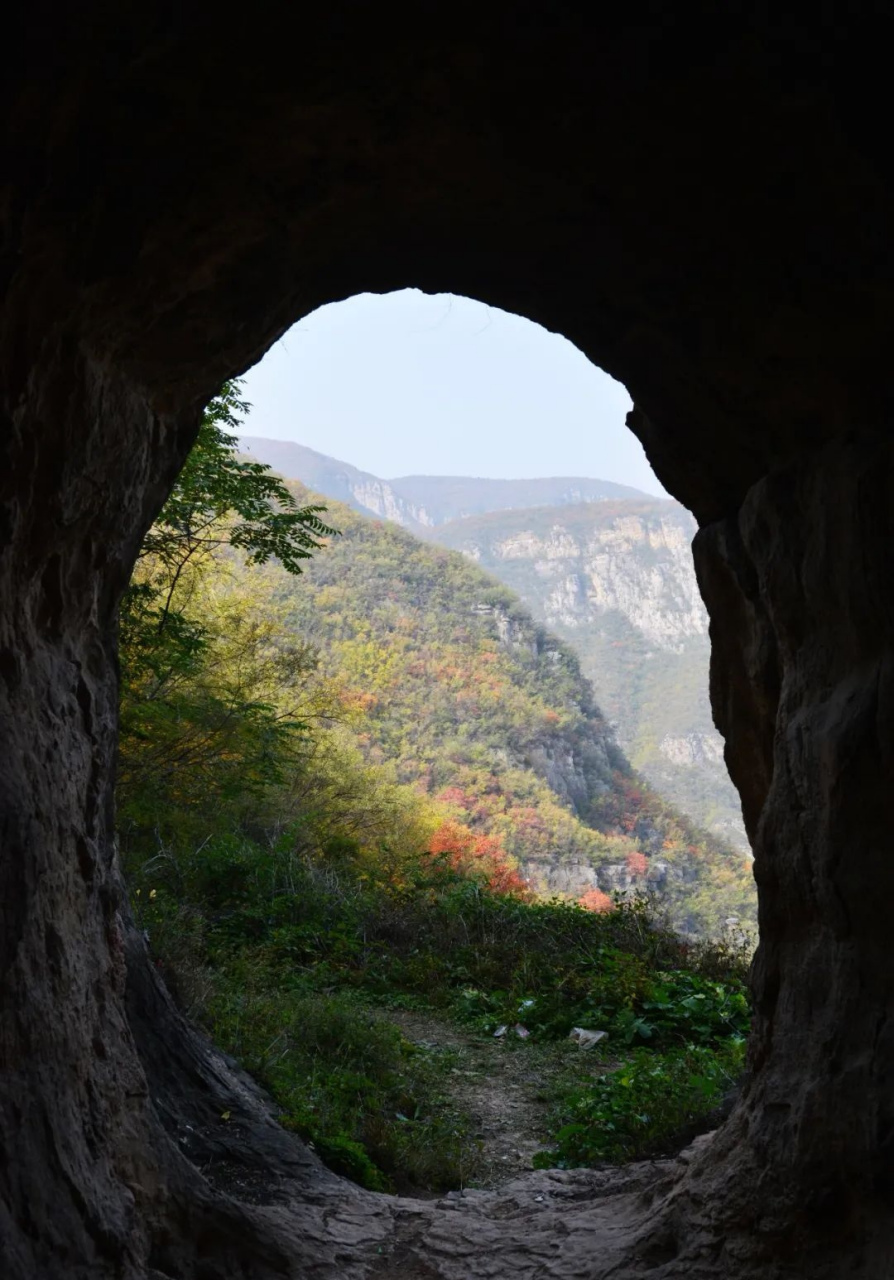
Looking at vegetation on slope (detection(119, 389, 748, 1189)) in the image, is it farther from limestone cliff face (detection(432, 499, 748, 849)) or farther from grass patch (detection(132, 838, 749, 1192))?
limestone cliff face (detection(432, 499, 748, 849))

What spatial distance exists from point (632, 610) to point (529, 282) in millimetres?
144095

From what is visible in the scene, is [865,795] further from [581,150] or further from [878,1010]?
[581,150]

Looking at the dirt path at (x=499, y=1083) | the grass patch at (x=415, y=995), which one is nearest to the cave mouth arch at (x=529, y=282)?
the grass patch at (x=415, y=995)

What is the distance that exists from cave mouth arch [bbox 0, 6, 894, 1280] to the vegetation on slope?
168 centimetres

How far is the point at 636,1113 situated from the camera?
5039 millimetres

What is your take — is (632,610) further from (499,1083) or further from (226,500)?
(499,1083)

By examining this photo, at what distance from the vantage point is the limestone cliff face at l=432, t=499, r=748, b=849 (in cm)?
10031

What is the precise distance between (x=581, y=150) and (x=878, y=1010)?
2598mm

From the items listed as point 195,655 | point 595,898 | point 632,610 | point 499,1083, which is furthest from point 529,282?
point 632,610

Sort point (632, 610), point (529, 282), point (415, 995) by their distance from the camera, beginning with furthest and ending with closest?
point (632, 610) → point (415, 995) → point (529, 282)

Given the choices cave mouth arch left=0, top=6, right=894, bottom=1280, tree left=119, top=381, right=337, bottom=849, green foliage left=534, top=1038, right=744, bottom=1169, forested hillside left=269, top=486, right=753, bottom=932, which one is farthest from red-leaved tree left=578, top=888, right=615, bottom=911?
cave mouth arch left=0, top=6, right=894, bottom=1280

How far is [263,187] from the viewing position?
2836 millimetres

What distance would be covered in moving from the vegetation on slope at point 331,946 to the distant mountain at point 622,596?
276 ft

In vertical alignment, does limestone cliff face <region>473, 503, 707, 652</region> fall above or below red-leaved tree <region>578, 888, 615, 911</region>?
above
